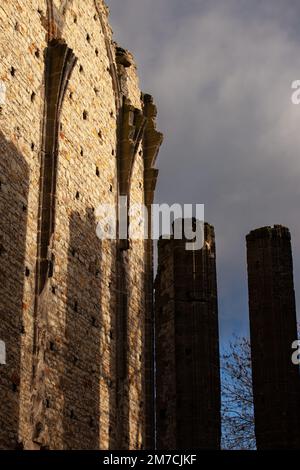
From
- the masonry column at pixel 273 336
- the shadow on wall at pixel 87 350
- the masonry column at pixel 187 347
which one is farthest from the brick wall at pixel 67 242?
the masonry column at pixel 273 336

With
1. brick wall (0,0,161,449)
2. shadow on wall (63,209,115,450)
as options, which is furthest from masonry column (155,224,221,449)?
shadow on wall (63,209,115,450)

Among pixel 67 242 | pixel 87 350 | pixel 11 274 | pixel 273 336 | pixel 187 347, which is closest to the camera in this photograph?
pixel 11 274

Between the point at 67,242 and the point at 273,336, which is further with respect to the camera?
the point at 273,336

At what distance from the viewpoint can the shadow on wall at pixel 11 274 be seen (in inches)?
603

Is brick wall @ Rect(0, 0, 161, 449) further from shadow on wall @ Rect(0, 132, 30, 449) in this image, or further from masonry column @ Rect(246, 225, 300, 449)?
masonry column @ Rect(246, 225, 300, 449)

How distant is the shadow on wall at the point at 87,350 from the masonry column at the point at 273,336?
3648 millimetres

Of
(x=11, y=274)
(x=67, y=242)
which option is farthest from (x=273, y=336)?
(x=11, y=274)

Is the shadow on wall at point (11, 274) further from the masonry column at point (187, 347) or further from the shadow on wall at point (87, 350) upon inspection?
the masonry column at point (187, 347)

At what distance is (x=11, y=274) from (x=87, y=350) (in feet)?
9.78

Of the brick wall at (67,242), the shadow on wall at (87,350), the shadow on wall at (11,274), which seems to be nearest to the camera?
the shadow on wall at (11,274)

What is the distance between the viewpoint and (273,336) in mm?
21781

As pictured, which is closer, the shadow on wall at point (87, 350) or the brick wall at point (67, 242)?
the brick wall at point (67, 242)

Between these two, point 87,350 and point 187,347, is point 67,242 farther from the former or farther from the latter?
point 187,347

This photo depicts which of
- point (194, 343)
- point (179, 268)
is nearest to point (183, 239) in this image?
point (179, 268)
